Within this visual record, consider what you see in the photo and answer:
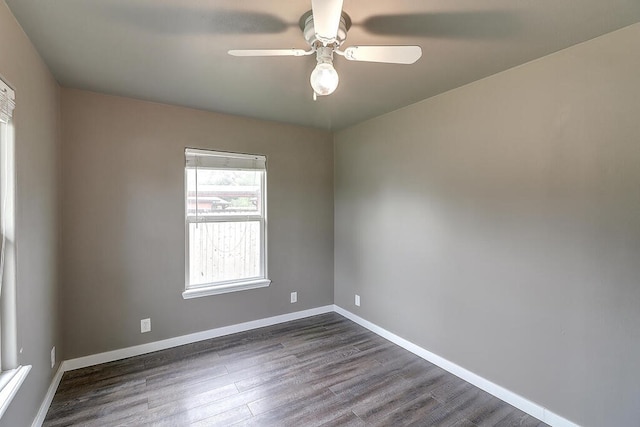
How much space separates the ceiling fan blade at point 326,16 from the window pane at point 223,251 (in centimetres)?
239

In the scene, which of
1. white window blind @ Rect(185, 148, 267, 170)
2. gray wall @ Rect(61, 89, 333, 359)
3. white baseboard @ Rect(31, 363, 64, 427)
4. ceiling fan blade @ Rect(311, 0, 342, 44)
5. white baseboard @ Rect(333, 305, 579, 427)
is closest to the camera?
ceiling fan blade @ Rect(311, 0, 342, 44)

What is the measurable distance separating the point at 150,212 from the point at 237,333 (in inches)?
62.3

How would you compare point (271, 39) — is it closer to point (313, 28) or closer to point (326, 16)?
point (313, 28)

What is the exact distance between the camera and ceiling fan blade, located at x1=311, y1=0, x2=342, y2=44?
3.68 ft

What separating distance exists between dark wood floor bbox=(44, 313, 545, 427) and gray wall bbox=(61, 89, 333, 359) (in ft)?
1.10

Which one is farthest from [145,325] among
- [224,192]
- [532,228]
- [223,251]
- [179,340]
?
[532,228]

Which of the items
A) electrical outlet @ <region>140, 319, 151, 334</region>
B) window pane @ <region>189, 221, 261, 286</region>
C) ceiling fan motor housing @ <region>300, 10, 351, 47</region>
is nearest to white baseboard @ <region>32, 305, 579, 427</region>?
electrical outlet @ <region>140, 319, 151, 334</region>

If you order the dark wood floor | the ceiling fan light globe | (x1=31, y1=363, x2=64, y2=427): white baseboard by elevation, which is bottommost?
the dark wood floor

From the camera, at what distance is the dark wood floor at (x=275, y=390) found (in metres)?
2.00

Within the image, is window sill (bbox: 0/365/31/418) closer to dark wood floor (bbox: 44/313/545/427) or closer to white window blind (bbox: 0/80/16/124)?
dark wood floor (bbox: 44/313/545/427)

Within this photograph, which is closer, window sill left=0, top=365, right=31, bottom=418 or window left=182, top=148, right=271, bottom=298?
window sill left=0, top=365, right=31, bottom=418

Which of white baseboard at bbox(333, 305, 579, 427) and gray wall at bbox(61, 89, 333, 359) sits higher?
gray wall at bbox(61, 89, 333, 359)

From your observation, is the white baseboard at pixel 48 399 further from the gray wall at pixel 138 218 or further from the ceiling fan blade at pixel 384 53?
the ceiling fan blade at pixel 384 53

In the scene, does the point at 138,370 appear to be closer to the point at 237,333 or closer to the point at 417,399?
the point at 237,333
